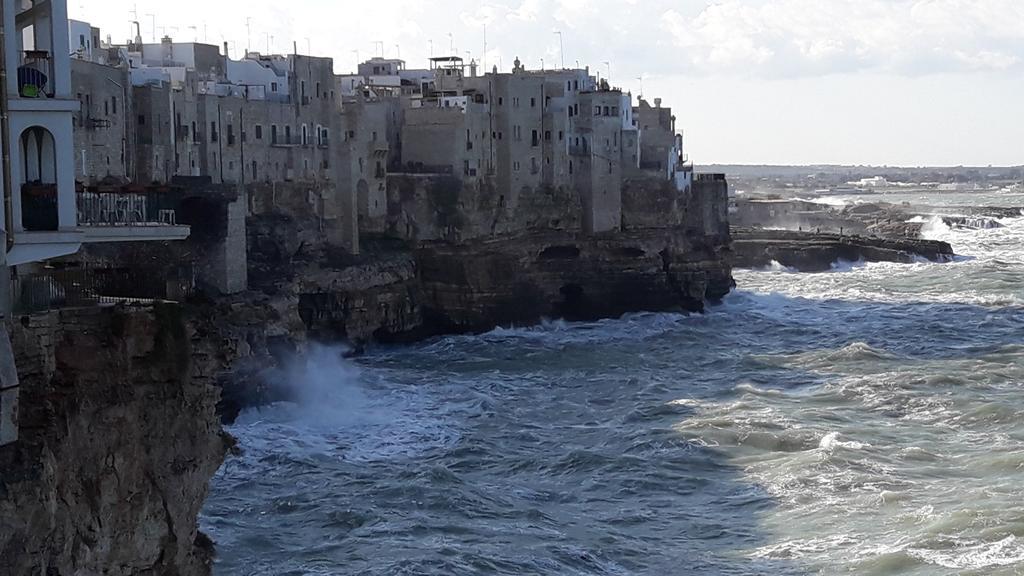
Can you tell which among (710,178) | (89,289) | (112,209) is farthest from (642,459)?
(710,178)

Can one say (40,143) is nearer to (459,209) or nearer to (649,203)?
(459,209)

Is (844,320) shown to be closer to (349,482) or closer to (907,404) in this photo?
(907,404)

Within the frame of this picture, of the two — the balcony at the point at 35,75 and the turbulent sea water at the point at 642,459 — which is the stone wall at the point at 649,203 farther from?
Result: the balcony at the point at 35,75

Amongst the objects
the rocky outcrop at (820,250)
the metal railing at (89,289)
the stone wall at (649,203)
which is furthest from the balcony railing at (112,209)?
the rocky outcrop at (820,250)

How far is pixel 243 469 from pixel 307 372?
12.4 meters

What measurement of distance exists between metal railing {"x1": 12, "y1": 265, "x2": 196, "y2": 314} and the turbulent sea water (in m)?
9.02

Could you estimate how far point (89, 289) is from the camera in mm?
20766

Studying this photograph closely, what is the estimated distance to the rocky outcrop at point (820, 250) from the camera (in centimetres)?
10300

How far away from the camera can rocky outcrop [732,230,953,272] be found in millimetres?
103000

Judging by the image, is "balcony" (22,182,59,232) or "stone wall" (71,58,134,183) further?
"stone wall" (71,58,134,183)

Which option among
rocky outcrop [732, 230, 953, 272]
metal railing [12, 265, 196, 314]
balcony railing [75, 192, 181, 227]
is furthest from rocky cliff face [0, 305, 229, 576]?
rocky outcrop [732, 230, 953, 272]

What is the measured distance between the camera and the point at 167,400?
2005 centimetres

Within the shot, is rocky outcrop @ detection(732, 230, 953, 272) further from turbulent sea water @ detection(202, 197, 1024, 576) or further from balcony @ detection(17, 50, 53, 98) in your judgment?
balcony @ detection(17, 50, 53, 98)

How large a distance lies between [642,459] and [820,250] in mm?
66256
